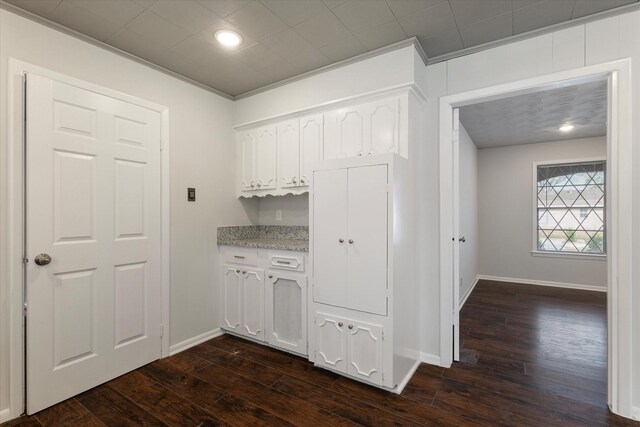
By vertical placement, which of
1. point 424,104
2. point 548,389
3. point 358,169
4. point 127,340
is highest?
point 424,104

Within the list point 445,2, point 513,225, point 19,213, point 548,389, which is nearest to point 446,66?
point 445,2

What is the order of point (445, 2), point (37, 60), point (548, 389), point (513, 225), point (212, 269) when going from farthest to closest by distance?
point (513, 225) < point (212, 269) < point (548, 389) < point (37, 60) < point (445, 2)

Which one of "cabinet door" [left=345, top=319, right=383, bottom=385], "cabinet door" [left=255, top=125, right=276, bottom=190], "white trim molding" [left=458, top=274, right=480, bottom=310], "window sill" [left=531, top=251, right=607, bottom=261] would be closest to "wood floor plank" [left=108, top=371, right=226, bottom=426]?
"cabinet door" [left=345, top=319, right=383, bottom=385]

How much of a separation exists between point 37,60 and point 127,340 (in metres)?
2.07

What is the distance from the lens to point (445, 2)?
188 cm

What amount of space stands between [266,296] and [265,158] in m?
1.37

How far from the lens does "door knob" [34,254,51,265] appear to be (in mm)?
1950

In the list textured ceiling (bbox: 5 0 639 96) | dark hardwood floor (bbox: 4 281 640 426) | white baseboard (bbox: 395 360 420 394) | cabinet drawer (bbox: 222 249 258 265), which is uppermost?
textured ceiling (bbox: 5 0 639 96)

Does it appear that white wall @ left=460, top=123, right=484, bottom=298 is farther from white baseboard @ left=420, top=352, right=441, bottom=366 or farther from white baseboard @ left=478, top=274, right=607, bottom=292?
white baseboard @ left=420, top=352, right=441, bottom=366

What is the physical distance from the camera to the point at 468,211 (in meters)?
A: 4.89

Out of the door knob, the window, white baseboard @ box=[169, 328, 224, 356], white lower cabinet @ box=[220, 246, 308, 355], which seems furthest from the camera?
the window

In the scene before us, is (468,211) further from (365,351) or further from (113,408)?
(113,408)

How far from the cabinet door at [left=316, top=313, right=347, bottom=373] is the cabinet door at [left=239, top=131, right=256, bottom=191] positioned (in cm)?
162

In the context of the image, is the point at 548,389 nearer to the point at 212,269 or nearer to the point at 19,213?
the point at 212,269
